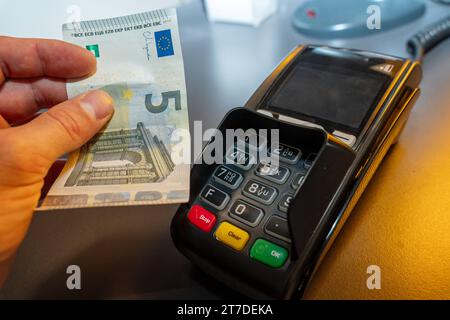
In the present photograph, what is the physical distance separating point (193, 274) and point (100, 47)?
239mm

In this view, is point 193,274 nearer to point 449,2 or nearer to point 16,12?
point 16,12

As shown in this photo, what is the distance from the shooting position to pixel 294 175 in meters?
0.33

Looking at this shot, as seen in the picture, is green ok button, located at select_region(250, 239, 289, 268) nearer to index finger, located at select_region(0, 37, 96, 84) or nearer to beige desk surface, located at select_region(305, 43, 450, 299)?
beige desk surface, located at select_region(305, 43, 450, 299)

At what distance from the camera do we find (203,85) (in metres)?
0.55

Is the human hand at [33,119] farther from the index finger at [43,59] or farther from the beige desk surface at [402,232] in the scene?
the beige desk surface at [402,232]

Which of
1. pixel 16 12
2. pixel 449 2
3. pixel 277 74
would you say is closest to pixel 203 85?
pixel 277 74

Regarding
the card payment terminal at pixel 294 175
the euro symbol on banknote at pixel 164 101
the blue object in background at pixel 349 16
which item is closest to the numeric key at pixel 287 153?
the card payment terminal at pixel 294 175

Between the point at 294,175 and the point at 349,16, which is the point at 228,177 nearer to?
the point at 294,175

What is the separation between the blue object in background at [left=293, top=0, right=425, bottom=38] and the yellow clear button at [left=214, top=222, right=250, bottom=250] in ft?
1.30

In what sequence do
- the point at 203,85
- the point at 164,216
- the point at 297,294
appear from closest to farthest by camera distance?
the point at 297,294 < the point at 164,216 < the point at 203,85

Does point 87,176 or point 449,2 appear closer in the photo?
point 87,176

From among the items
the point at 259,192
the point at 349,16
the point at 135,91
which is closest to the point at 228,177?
the point at 259,192

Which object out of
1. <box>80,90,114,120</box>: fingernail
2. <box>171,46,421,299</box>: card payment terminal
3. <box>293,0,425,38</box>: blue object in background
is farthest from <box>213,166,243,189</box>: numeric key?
<box>293,0,425,38</box>: blue object in background

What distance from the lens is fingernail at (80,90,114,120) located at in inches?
14.3
